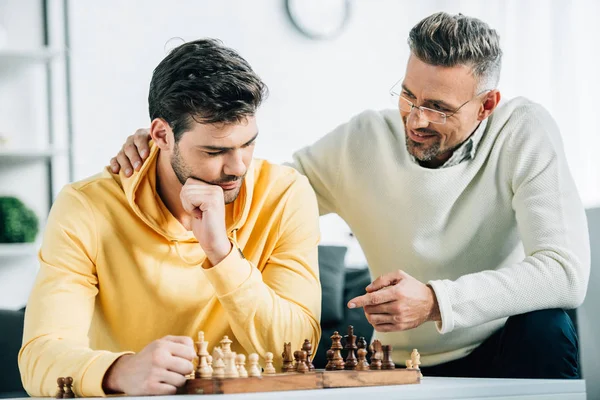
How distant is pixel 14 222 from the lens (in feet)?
13.5

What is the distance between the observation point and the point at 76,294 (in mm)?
1656

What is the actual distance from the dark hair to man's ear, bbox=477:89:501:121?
0.71 m

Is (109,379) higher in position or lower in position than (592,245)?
lower

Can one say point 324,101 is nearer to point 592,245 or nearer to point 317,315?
point 592,245

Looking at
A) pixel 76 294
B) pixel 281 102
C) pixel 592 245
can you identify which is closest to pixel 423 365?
pixel 592 245

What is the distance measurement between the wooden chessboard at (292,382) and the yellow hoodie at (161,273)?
1.11 ft

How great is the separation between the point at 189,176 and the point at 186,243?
0.52 ft

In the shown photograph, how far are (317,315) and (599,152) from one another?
283 centimetres

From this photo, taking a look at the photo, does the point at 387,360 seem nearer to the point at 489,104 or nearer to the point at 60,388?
the point at 60,388

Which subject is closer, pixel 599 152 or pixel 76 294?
pixel 76 294

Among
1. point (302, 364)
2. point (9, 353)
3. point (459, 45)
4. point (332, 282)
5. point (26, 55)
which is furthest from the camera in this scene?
point (26, 55)

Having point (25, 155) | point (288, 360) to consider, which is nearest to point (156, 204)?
point (288, 360)

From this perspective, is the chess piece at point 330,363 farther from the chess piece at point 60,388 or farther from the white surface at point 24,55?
the white surface at point 24,55

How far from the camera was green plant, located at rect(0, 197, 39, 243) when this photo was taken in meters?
4.10
